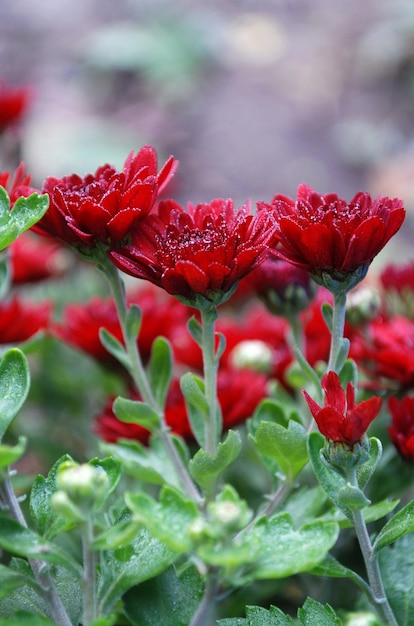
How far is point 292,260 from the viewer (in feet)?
1.76

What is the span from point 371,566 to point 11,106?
0.97 m

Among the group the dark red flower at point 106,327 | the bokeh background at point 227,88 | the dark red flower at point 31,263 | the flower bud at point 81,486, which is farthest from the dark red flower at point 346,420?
the bokeh background at point 227,88

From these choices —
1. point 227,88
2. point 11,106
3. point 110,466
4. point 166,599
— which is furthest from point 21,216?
point 227,88

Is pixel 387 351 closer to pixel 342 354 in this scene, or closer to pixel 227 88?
pixel 342 354

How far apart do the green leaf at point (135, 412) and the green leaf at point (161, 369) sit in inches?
2.3

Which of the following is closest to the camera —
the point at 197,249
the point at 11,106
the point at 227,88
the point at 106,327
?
the point at 197,249

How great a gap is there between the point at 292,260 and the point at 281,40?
3601 mm

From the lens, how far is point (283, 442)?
0.55 meters

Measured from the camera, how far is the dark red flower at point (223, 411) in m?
0.74

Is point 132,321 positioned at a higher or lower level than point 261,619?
higher

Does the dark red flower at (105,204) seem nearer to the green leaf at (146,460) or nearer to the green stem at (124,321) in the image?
the green stem at (124,321)

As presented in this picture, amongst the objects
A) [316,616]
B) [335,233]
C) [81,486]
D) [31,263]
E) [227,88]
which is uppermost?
[335,233]

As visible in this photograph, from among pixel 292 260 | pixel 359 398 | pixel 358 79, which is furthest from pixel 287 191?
pixel 292 260

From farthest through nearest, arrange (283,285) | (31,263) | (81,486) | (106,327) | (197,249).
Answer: (31,263), (106,327), (283,285), (197,249), (81,486)
